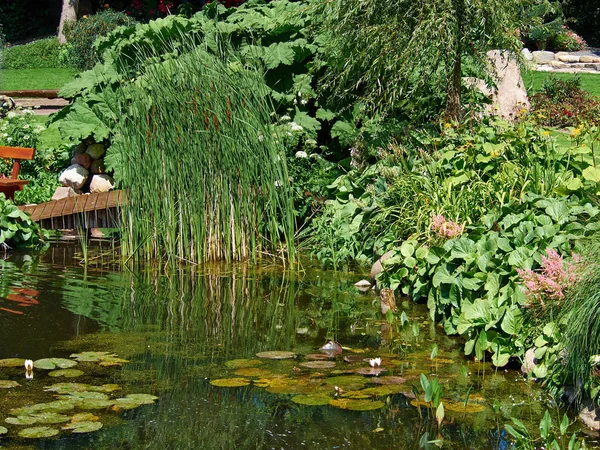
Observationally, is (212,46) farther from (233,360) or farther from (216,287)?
(233,360)

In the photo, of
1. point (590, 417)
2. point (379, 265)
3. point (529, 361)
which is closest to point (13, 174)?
point (379, 265)

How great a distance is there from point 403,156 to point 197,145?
2010 millimetres

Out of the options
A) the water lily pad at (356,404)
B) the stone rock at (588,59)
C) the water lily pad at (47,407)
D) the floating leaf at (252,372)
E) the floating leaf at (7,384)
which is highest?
the stone rock at (588,59)

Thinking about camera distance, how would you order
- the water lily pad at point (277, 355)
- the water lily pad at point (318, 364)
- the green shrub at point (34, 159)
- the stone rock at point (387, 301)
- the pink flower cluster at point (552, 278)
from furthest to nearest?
the green shrub at point (34, 159) → the stone rock at point (387, 301) → the water lily pad at point (277, 355) → the water lily pad at point (318, 364) → the pink flower cluster at point (552, 278)

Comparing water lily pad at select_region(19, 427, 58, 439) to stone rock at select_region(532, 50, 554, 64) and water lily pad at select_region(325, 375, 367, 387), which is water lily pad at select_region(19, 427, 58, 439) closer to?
water lily pad at select_region(325, 375, 367, 387)

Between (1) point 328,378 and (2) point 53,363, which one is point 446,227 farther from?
(2) point 53,363

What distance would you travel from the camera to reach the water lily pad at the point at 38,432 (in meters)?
4.09

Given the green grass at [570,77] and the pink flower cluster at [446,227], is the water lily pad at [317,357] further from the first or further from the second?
the green grass at [570,77]

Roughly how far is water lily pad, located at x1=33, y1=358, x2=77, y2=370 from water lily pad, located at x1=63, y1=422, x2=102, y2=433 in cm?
89

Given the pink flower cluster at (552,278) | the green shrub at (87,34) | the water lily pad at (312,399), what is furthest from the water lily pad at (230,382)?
the green shrub at (87,34)

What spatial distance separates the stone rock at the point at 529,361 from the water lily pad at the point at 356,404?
0.98 m

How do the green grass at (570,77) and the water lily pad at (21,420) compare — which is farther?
the green grass at (570,77)

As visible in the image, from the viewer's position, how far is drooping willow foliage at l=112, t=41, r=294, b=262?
7.60 metres

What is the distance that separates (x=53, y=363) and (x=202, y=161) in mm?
2957
